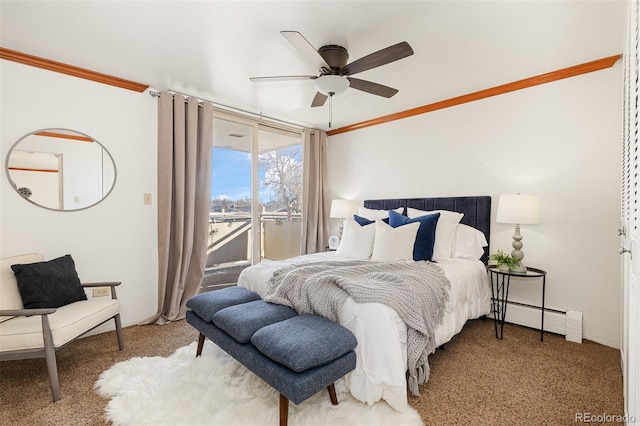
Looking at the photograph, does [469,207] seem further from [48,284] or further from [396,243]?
[48,284]

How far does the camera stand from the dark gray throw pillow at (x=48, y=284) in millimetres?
2219

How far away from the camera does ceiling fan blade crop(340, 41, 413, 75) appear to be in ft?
6.18

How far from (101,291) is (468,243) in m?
3.80

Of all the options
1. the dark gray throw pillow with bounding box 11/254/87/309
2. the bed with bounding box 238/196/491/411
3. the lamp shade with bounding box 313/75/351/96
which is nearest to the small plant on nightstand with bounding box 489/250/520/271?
the bed with bounding box 238/196/491/411

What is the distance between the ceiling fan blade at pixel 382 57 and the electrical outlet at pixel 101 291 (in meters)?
3.04

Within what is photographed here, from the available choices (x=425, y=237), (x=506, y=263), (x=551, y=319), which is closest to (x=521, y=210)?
(x=506, y=263)

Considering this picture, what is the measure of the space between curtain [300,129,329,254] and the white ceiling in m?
1.67

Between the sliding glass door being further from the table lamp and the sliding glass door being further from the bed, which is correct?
the table lamp

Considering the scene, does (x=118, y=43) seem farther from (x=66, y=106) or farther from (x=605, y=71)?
(x=605, y=71)

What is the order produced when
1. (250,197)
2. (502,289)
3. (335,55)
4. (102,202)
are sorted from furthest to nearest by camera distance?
1. (250,197)
2. (502,289)
3. (102,202)
4. (335,55)

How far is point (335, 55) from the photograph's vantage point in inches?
92.7

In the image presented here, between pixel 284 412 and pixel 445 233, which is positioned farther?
pixel 445 233

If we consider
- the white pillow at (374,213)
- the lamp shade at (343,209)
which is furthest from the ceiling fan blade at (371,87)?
the lamp shade at (343,209)

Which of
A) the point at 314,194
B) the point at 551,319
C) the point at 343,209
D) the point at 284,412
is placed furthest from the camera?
the point at 314,194
